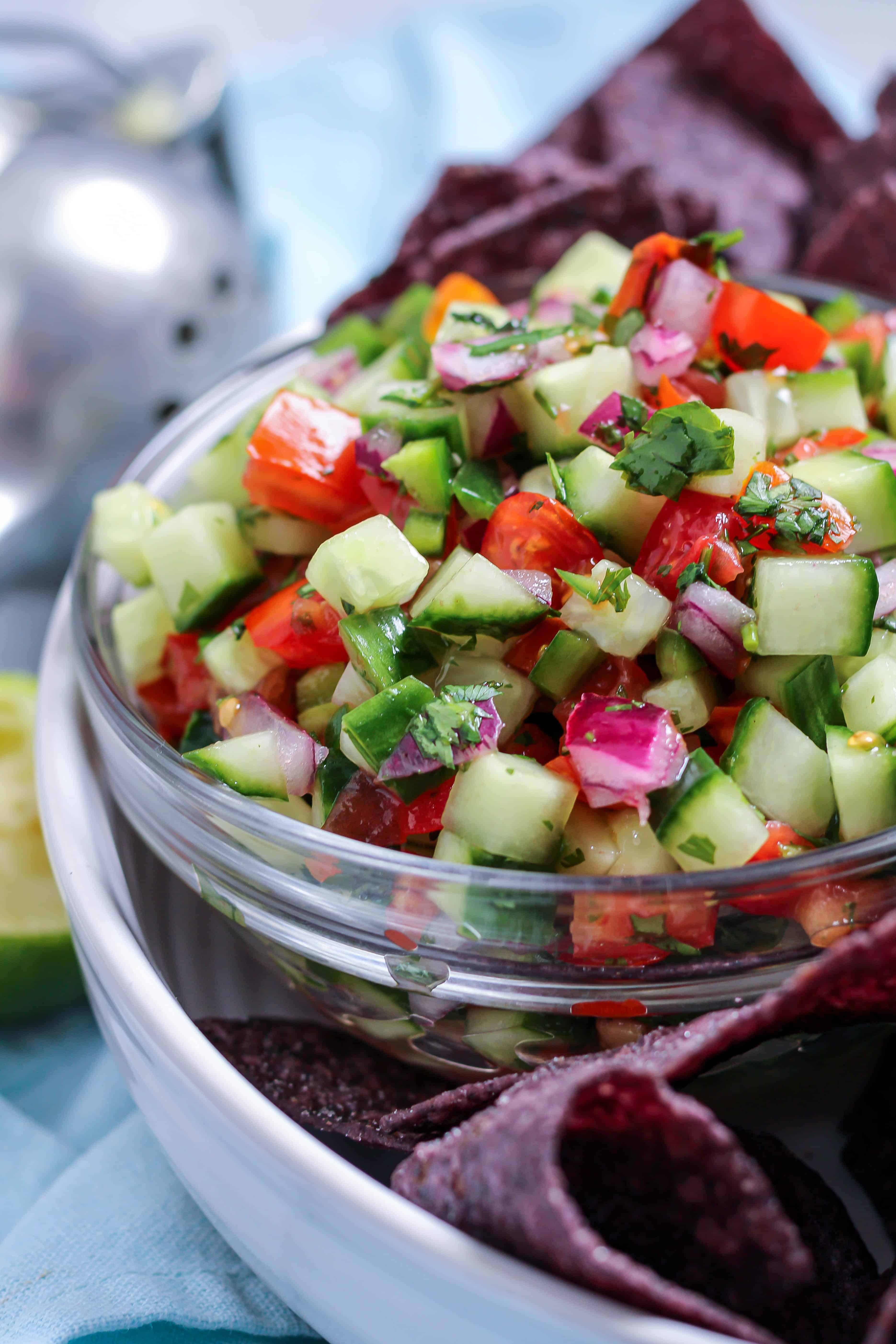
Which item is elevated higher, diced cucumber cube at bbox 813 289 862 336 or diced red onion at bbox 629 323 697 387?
diced red onion at bbox 629 323 697 387

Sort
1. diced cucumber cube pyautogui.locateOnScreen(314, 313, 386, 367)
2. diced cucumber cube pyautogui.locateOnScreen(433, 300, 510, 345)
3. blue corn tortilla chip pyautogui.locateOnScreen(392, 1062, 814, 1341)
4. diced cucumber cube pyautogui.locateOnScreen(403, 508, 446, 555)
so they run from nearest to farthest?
blue corn tortilla chip pyautogui.locateOnScreen(392, 1062, 814, 1341), diced cucumber cube pyautogui.locateOnScreen(403, 508, 446, 555), diced cucumber cube pyautogui.locateOnScreen(433, 300, 510, 345), diced cucumber cube pyautogui.locateOnScreen(314, 313, 386, 367)

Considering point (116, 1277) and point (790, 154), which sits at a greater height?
point (790, 154)

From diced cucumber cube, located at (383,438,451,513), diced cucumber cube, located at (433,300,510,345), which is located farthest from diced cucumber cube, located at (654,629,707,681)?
diced cucumber cube, located at (433,300,510,345)

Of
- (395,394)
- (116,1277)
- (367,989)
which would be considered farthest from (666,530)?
(116,1277)

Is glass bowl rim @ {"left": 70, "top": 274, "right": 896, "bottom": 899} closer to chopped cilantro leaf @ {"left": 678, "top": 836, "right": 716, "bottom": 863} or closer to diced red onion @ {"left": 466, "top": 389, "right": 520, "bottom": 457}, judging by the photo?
chopped cilantro leaf @ {"left": 678, "top": 836, "right": 716, "bottom": 863}

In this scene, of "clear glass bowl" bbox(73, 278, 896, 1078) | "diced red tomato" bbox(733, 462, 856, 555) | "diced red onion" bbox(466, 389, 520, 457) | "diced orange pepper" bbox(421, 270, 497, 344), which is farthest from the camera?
"diced orange pepper" bbox(421, 270, 497, 344)

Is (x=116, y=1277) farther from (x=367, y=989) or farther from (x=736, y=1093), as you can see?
(x=736, y=1093)

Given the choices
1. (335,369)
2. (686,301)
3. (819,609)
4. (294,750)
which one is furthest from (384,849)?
(335,369)

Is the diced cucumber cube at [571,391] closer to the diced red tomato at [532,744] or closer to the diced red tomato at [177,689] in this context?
the diced red tomato at [532,744]
